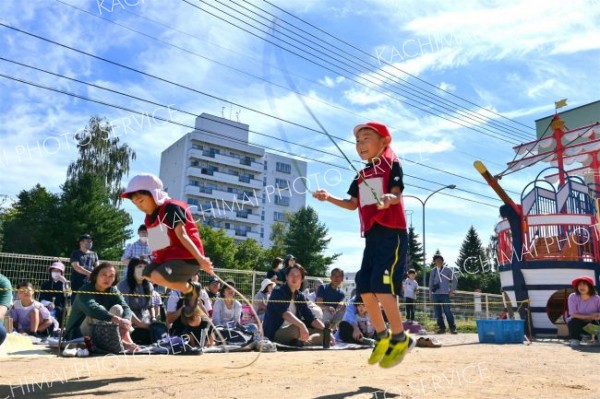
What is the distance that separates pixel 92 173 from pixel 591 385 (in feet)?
127

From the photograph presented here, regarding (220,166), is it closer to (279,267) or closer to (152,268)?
(279,267)

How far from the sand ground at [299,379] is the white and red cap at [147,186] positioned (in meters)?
1.60

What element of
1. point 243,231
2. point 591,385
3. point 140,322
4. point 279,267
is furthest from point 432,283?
point 243,231

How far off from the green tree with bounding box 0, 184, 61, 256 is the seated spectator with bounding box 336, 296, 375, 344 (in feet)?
109

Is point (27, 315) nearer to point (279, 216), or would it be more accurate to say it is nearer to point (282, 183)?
point (279, 216)

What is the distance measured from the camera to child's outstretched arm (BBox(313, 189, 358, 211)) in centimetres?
453

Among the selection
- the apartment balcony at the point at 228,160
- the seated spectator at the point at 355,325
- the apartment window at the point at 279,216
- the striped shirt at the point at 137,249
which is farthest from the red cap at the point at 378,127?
the apartment window at the point at 279,216

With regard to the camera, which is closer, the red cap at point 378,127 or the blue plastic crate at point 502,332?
the red cap at point 378,127

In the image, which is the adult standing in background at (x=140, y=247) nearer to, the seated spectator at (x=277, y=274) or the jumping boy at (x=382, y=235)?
the seated spectator at (x=277, y=274)

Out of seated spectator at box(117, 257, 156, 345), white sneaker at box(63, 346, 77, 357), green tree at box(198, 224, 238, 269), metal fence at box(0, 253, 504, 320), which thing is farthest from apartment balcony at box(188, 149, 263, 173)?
white sneaker at box(63, 346, 77, 357)

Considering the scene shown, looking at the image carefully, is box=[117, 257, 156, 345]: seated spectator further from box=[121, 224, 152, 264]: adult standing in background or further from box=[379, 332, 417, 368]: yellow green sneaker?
box=[379, 332, 417, 368]: yellow green sneaker

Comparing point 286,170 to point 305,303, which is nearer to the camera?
point 305,303

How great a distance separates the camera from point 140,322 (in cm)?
805

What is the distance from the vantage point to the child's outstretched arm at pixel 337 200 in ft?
14.9
